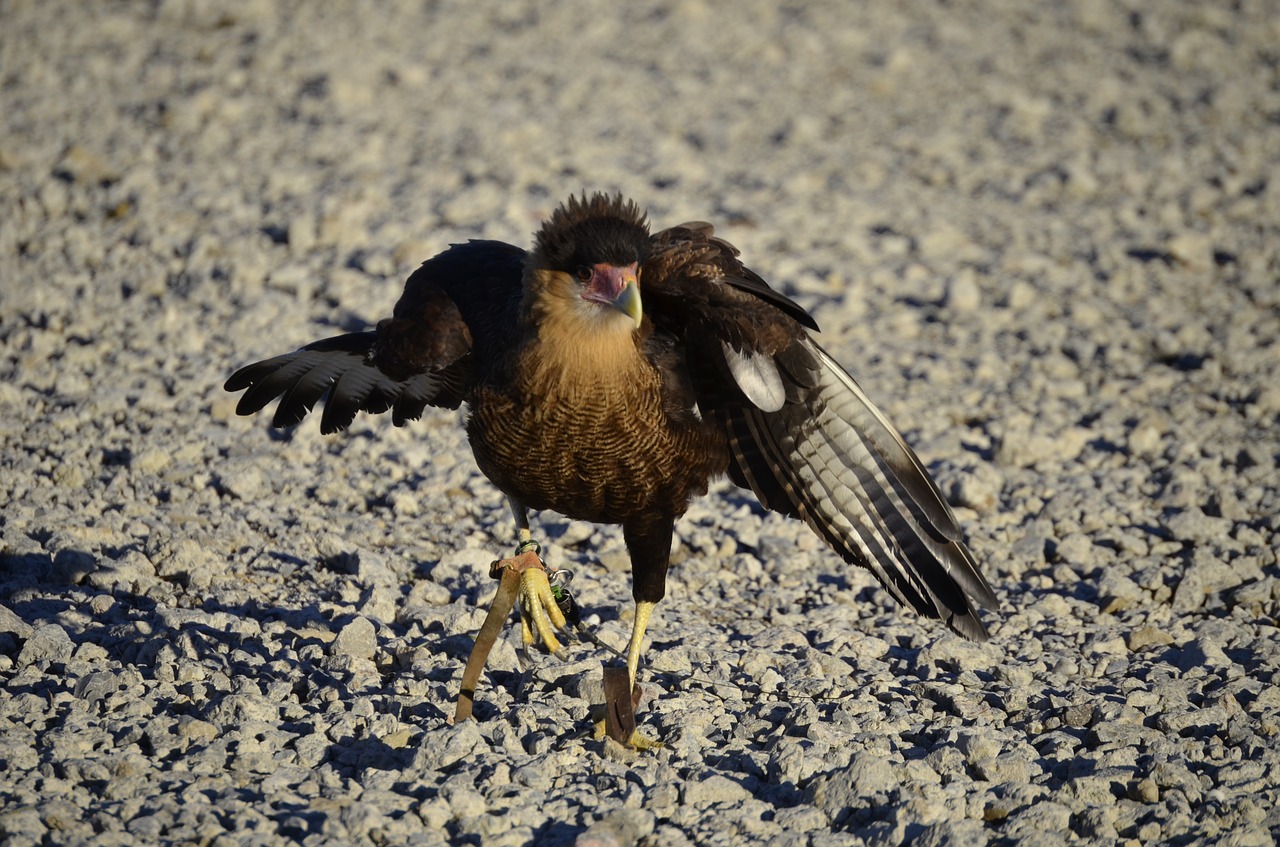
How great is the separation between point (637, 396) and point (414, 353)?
85cm

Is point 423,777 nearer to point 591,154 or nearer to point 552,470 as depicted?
point 552,470

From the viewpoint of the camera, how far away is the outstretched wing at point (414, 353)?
491 cm

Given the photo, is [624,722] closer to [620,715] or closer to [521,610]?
[620,715]

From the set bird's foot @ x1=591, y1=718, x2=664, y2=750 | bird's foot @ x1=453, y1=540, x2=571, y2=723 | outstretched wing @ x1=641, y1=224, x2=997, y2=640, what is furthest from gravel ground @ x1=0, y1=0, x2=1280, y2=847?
outstretched wing @ x1=641, y1=224, x2=997, y2=640

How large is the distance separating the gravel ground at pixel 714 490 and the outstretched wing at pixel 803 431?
0.43 metres

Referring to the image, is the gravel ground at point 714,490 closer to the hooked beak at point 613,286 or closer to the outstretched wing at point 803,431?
the outstretched wing at point 803,431

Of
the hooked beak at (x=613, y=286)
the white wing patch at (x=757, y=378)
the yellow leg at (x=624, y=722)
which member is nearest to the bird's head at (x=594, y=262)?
the hooked beak at (x=613, y=286)

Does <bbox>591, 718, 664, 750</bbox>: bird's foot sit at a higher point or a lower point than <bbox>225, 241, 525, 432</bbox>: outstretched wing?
lower

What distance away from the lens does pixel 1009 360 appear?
825 cm

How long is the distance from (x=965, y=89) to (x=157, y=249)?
23.8ft

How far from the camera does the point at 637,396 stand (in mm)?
4703

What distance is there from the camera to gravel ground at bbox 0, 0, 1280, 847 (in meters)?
4.30

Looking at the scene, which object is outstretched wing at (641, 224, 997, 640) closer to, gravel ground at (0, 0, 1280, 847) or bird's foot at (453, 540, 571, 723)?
gravel ground at (0, 0, 1280, 847)

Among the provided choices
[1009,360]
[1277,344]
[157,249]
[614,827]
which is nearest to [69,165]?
[157,249]
